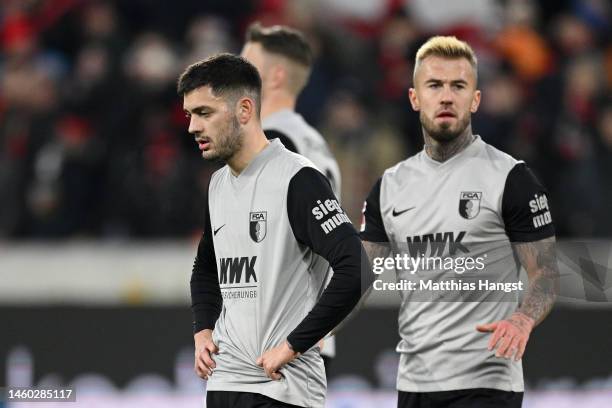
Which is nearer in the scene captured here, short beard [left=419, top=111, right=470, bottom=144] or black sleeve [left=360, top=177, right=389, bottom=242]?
short beard [left=419, top=111, right=470, bottom=144]

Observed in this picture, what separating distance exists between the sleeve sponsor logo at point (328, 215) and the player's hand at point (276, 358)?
1.51 ft

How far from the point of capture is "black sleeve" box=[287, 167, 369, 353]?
452cm

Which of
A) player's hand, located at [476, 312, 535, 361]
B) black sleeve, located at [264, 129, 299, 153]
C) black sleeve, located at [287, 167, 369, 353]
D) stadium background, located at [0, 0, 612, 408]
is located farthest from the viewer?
stadium background, located at [0, 0, 612, 408]

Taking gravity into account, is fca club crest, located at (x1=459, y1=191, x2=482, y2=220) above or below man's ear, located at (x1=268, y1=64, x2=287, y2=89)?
below

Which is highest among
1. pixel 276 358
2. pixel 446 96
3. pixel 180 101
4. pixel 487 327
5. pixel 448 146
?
pixel 180 101

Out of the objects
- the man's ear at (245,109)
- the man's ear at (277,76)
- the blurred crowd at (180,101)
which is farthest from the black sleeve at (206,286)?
the blurred crowd at (180,101)

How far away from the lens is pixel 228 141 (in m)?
4.78

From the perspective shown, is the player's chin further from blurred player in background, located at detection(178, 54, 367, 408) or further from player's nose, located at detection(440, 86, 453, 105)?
player's nose, located at detection(440, 86, 453, 105)

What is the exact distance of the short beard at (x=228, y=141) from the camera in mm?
4758

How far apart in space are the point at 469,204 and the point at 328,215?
834 millimetres

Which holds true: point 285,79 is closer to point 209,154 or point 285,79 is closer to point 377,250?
point 377,250

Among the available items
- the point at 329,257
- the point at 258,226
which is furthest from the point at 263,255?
the point at 329,257

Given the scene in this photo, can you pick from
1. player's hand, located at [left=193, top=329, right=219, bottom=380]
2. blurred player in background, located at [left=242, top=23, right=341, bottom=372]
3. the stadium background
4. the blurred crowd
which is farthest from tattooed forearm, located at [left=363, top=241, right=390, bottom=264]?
the blurred crowd

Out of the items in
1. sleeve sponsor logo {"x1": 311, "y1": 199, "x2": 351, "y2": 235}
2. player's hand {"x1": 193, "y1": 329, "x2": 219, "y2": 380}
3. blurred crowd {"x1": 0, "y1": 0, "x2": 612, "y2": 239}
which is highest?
blurred crowd {"x1": 0, "y1": 0, "x2": 612, "y2": 239}
